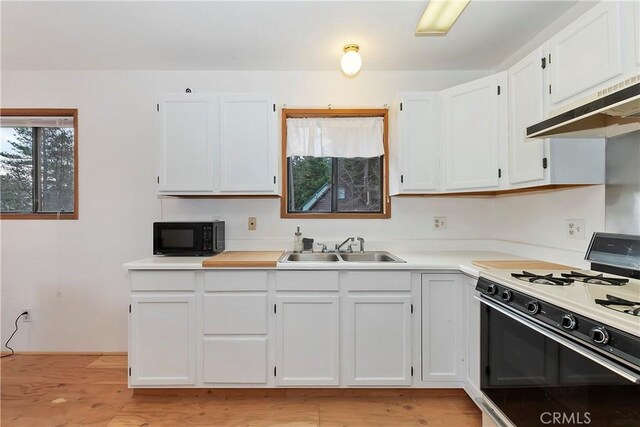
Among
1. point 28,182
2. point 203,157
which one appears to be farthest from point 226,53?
point 28,182

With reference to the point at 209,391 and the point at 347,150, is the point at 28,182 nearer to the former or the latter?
the point at 209,391

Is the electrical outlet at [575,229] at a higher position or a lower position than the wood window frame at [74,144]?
lower

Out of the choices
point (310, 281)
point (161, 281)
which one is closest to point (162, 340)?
point (161, 281)

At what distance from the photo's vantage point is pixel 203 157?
231 cm

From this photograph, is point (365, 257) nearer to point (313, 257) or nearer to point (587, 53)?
point (313, 257)

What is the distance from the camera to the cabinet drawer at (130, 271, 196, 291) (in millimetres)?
2004

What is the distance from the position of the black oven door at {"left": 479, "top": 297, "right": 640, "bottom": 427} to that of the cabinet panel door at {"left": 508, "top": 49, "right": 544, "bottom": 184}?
87cm

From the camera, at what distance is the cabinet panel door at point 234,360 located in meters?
2.00

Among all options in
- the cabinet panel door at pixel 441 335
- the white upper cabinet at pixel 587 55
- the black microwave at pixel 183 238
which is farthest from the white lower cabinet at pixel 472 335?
the black microwave at pixel 183 238

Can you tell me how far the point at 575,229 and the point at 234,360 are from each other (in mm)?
2352

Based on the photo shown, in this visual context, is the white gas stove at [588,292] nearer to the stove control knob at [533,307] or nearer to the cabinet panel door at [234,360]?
the stove control knob at [533,307]

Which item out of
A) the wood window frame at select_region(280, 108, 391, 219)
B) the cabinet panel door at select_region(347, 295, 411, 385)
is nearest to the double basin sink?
the wood window frame at select_region(280, 108, 391, 219)

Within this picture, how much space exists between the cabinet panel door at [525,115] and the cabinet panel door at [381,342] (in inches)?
42.8

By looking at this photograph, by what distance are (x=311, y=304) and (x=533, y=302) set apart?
1241 mm
